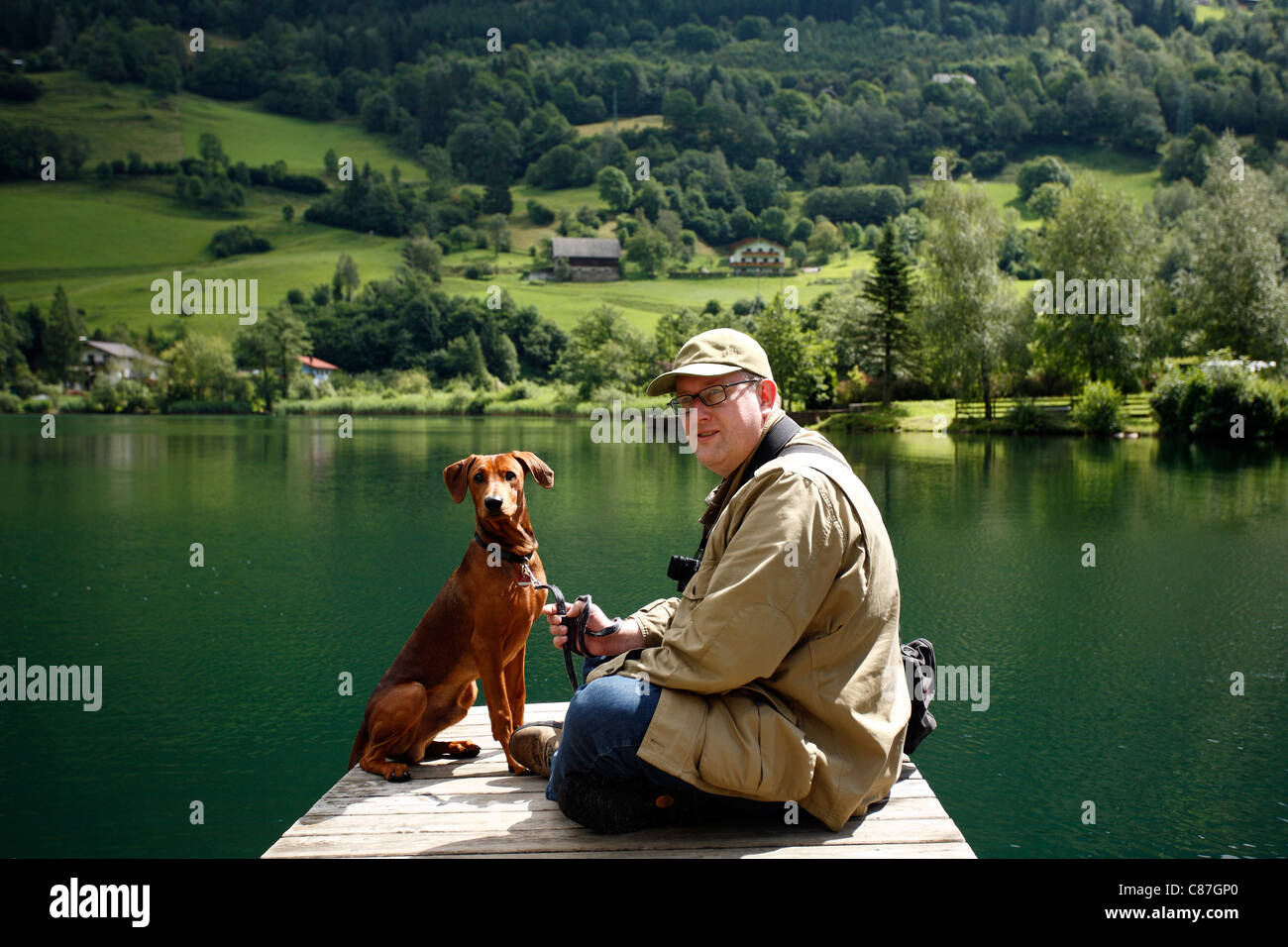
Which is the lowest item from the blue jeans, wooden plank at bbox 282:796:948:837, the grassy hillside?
wooden plank at bbox 282:796:948:837

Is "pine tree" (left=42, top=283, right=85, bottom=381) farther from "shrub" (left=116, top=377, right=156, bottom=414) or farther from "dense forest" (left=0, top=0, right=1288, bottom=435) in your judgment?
"dense forest" (left=0, top=0, right=1288, bottom=435)

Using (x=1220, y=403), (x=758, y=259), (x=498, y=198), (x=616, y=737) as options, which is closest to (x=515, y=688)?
(x=616, y=737)

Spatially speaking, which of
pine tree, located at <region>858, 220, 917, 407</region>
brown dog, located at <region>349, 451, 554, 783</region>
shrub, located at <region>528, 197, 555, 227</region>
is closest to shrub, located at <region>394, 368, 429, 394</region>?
pine tree, located at <region>858, 220, 917, 407</region>

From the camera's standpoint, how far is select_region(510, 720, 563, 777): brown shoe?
14.6 ft

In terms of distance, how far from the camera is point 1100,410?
42062 mm

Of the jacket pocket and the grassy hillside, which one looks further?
the grassy hillside

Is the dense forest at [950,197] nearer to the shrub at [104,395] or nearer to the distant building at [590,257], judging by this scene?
the distant building at [590,257]

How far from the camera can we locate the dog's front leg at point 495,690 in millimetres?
4668

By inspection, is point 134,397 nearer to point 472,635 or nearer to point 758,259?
point 758,259

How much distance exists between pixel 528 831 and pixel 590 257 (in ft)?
437

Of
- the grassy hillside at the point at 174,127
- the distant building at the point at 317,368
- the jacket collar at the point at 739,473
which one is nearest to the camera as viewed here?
the jacket collar at the point at 739,473

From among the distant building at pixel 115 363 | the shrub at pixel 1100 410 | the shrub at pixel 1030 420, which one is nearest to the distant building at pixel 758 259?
the distant building at pixel 115 363

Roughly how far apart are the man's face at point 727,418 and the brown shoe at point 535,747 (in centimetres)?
173
